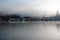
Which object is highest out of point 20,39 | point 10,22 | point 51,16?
point 51,16

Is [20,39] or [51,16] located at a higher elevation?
[51,16]

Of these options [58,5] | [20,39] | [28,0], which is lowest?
[20,39]

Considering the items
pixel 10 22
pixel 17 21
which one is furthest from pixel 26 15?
pixel 10 22

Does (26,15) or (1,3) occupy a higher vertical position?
(1,3)

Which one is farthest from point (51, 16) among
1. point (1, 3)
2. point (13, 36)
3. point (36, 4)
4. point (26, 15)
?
point (1, 3)

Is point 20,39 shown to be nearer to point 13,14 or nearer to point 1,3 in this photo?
point 13,14

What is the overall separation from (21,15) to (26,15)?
10 cm

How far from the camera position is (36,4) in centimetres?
155

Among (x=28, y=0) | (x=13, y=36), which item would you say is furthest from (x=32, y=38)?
(x=28, y=0)

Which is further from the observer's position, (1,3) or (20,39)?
(1,3)

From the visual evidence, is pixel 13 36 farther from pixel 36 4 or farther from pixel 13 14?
pixel 36 4

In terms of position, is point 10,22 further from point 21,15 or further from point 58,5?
point 58,5

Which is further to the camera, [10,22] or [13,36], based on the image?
[10,22]

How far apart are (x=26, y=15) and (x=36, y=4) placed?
280 millimetres
